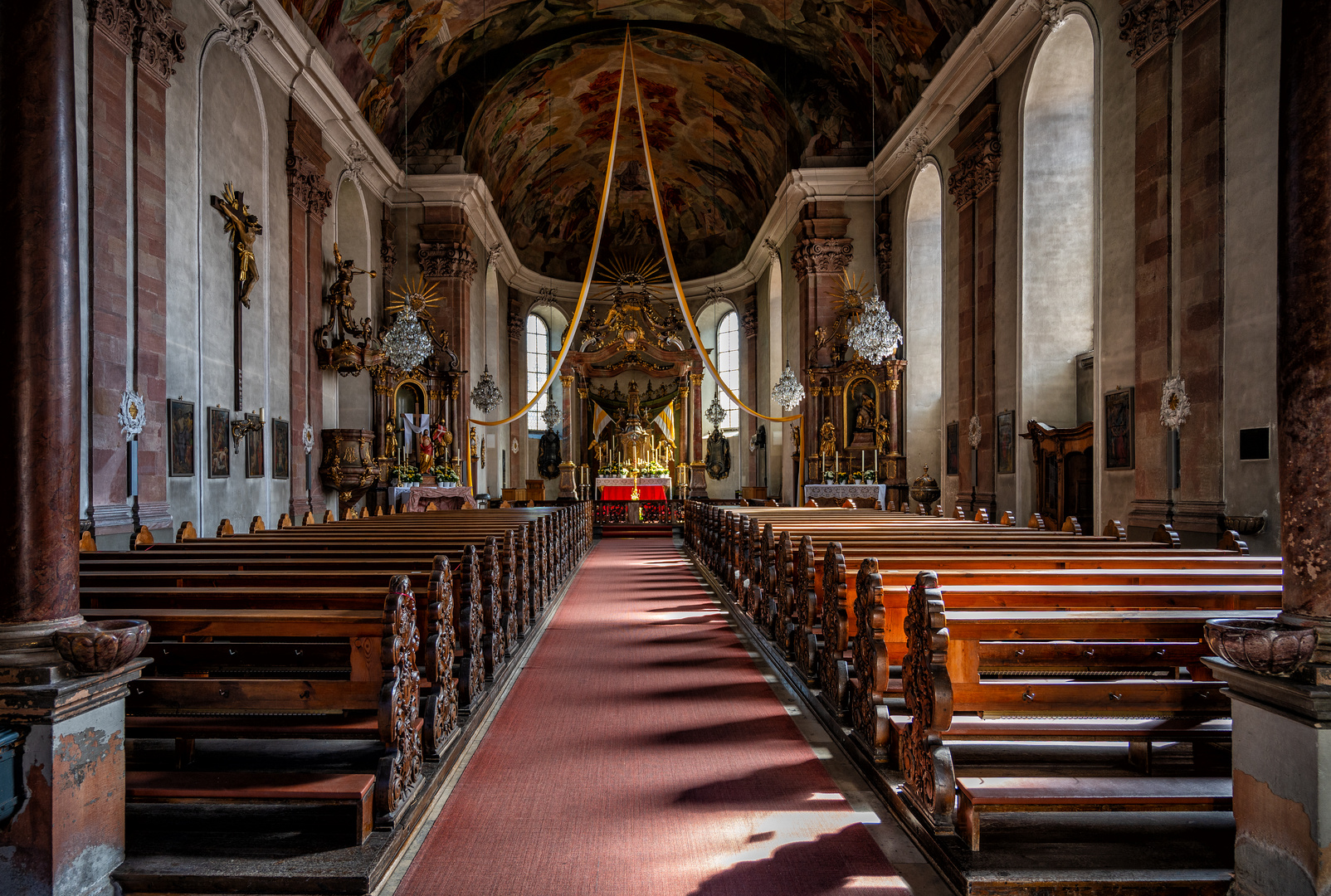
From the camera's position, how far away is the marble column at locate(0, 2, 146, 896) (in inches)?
93.9

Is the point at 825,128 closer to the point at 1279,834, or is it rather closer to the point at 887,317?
the point at 887,317

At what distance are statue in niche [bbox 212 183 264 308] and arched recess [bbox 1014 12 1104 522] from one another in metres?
10.5

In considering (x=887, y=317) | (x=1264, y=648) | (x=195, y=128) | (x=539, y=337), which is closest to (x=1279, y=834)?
(x=1264, y=648)

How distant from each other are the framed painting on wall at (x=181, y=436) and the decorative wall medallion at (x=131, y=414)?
66cm

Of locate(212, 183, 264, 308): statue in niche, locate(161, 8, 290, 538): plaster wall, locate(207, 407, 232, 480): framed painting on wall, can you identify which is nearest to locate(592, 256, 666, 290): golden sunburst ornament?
locate(161, 8, 290, 538): plaster wall

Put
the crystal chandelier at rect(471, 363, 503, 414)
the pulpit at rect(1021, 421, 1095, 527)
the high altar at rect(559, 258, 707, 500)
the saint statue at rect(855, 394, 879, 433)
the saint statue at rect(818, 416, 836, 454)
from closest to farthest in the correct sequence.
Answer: the pulpit at rect(1021, 421, 1095, 527) < the saint statue at rect(855, 394, 879, 433) < the saint statue at rect(818, 416, 836, 454) < the crystal chandelier at rect(471, 363, 503, 414) < the high altar at rect(559, 258, 707, 500)

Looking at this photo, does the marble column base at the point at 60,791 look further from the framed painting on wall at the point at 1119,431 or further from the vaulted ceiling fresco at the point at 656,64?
the vaulted ceiling fresco at the point at 656,64

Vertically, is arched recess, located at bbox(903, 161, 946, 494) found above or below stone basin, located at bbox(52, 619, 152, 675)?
above

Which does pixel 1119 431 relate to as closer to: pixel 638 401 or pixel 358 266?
pixel 358 266

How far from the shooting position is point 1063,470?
1069 cm

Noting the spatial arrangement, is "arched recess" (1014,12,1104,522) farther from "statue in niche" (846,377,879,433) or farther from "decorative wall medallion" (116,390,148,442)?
"decorative wall medallion" (116,390,148,442)

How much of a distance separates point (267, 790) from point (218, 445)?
8401mm

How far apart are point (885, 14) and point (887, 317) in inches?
221

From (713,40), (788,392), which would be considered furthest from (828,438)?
(713,40)
